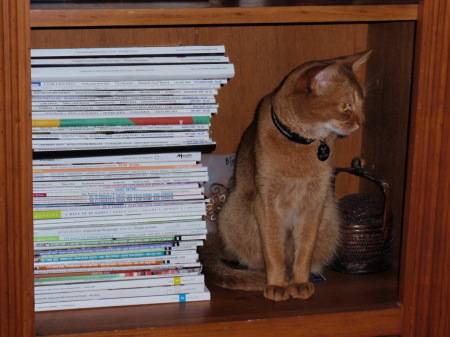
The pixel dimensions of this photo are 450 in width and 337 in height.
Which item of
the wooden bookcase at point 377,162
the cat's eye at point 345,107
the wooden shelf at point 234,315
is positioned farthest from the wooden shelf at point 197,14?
the wooden shelf at point 234,315

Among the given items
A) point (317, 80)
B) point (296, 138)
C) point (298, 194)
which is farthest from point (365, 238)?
point (317, 80)

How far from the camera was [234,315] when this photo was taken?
1.25 meters

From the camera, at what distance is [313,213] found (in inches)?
58.5

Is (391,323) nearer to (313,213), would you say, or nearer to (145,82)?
(313,213)

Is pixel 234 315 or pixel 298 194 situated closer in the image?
pixel 234 315

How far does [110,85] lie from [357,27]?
71 centimetres

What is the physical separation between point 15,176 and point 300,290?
2.03 feet

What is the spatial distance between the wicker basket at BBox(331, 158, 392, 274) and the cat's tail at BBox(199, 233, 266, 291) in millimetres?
202

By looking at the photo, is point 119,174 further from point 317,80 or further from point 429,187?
point 429,187

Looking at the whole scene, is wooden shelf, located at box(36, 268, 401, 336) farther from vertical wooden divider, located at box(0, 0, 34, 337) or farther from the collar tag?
the collar tag

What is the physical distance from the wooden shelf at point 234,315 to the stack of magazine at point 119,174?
0.04 metres

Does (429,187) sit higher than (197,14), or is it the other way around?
(197,14)

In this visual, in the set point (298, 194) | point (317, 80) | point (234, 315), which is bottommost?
point (234, 315)

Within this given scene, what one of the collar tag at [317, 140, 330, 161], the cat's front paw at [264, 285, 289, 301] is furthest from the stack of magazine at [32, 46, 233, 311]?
the collar tag at [317, 140, 330, 161]
